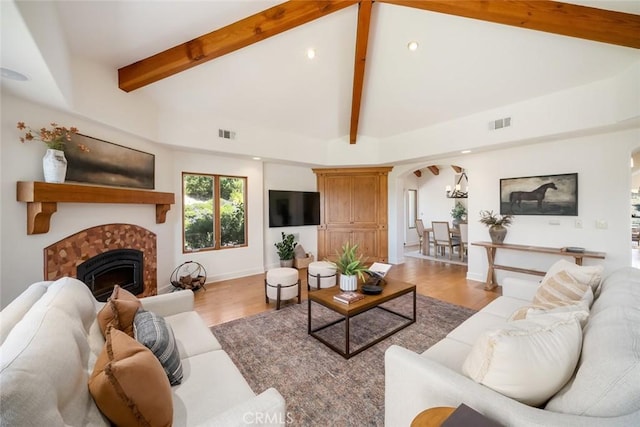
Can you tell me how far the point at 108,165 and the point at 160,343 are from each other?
2.68m

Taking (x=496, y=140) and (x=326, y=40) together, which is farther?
(x=496, y=140)

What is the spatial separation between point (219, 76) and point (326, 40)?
1.51 m

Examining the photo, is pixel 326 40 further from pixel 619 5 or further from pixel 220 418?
pixel 220 418

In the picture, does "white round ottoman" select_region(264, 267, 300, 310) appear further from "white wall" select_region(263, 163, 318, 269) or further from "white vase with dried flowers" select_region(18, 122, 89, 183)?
"white vase with dried flowers" select_region(18, 122, 89, 183)

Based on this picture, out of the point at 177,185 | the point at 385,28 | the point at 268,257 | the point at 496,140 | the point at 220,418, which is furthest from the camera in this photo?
the point at 268,257

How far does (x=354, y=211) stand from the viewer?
6336 millimetres

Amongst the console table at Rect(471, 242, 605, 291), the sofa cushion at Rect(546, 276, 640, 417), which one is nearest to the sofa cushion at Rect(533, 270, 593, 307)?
the sofa cushion at Rect(546, 276, 640, 417)

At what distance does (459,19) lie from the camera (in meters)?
2.76

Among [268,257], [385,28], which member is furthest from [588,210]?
[268,257]

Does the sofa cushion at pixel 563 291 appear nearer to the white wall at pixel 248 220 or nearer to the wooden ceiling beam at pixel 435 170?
the white wall at pixel 248 220

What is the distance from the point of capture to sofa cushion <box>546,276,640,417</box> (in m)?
0.85

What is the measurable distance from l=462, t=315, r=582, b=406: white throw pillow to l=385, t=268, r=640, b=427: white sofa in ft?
0.14

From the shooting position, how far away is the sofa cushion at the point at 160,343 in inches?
51.6

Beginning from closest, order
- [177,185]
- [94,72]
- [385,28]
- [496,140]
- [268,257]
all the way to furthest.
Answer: [94,72], [385,28], [496,140], [177,185], [268,257]
